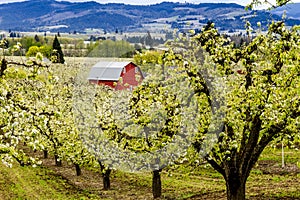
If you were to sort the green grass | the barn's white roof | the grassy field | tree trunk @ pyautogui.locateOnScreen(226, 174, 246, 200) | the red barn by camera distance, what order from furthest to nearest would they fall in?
the barn's white roof < the red barn < the green grass < the grassy field < tree trunk @ pyautogui.locateOnScreen(226, 174, 246, 200)

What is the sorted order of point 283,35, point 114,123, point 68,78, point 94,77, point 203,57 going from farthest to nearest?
1. point 94,77
2. point 68,78
3. point 114,123
4. point 203,57
5. point 283,35

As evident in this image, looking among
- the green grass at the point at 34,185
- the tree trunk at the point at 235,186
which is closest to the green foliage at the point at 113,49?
the green grass at the point at 34,185

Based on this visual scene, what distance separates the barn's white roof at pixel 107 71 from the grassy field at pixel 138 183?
39301mm

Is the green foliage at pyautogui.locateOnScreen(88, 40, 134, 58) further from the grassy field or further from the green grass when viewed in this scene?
the grassy field

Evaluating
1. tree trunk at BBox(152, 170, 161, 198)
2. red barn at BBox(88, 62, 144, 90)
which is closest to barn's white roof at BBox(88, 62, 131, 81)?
red barn at BBox(88, 62, 144, 90)

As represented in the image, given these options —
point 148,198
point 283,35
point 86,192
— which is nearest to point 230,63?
point 283,35

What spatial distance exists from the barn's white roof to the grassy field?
39.3m

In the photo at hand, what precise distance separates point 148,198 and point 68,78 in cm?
3952

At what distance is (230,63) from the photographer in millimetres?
14875

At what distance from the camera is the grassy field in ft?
73.8

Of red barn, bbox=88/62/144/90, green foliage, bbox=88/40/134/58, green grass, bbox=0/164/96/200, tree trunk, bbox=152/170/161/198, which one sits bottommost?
green grass, bbox=0/164/96/200

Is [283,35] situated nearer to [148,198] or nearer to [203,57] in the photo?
[203,57]

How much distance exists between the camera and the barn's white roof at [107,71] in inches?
2856

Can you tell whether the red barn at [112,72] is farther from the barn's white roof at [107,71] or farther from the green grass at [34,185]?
the green grass at [34,185]
